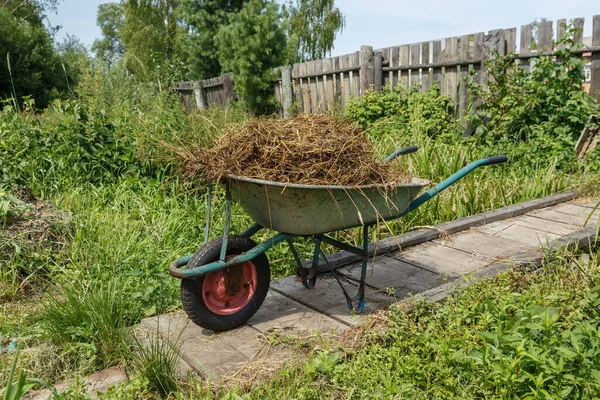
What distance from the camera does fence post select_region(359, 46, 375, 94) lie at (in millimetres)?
8305

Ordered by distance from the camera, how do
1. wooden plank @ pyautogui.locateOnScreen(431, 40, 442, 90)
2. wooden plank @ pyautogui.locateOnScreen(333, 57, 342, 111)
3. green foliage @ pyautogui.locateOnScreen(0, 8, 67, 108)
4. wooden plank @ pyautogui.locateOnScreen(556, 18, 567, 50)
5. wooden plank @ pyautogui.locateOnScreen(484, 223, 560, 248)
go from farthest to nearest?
1. green foliage @ pyautogui.locateOnScreen(0, 8, 67, 108)
2. wooden plank @ pyautogui.locateOnScreen(333, 57, 342, 111)
3. wooden plank @ pyautogui.locateOnScreen(431, 40, 442, 90)
4. wooden plank @ pyautogui.locateOnScreen(556, 18, 567, 50)
5. wooden plank @ pyautogui.locateOnScreen(484, 223, 560, 248)

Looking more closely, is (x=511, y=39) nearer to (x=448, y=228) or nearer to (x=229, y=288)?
(x=448, y=228)

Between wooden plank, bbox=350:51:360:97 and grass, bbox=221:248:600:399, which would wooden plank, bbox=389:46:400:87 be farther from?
grass, bbox=221:248:600:399

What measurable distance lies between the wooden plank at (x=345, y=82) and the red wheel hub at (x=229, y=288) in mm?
→ 6606

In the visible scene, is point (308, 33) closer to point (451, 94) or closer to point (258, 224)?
point (451, 94)

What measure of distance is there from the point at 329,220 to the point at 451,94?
18.1 feet

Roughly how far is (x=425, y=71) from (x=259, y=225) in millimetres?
5728

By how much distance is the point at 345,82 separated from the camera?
355 inches

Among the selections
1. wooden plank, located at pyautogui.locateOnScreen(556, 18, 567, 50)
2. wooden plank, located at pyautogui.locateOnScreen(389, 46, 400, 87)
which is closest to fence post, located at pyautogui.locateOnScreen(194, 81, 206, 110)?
wooden plank, located at pyautogui.locateOnScreen(389, 46, 400, 87)

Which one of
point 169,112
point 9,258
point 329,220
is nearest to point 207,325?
point 329,220

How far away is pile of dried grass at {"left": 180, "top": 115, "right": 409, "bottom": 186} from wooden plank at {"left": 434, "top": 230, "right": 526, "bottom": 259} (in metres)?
1.47

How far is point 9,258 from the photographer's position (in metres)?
3.38

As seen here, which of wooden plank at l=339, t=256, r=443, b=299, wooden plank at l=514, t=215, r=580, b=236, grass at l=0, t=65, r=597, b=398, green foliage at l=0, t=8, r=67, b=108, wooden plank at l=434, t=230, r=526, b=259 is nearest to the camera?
grass at l=0, t=65, r=597, b=398

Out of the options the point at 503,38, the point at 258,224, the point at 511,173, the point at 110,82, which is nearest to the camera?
the point at 258,224
